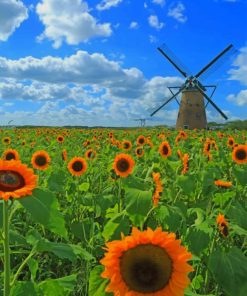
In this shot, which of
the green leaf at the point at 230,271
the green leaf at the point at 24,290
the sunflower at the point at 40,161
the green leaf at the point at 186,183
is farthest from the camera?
the sunflower at the point at 40,161

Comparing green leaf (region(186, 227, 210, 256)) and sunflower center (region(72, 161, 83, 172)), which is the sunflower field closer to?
green leaf (region(186, 227, 210, 256))

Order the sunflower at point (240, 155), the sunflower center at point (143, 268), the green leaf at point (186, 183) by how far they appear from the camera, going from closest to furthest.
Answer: the sunflower center at point (143, 268), the green leaf at point (186, 183), the sunflower at point (240, 155)

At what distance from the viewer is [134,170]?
548 centimetres

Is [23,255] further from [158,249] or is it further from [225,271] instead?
[158,249]

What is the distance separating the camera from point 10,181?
2309 millimetres

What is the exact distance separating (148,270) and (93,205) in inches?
126

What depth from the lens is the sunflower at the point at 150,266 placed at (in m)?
1.71

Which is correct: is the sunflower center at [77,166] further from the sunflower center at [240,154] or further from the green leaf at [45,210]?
the green leaf at [45,210]

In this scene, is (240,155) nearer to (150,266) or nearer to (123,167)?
(123,167)

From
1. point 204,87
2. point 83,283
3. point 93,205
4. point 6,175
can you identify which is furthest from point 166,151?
point 204,87

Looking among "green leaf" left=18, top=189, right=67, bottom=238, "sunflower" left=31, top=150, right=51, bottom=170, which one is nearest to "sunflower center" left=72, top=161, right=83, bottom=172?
Result: "sunflower" left=31, top=150, right=51, bottom=170

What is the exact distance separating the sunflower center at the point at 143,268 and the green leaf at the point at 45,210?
1.79ft

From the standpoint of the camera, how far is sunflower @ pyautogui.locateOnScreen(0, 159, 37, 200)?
2.15 m

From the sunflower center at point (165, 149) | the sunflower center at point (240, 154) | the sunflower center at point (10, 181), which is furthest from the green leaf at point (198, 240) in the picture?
the sunflower center at point (240, 154)
